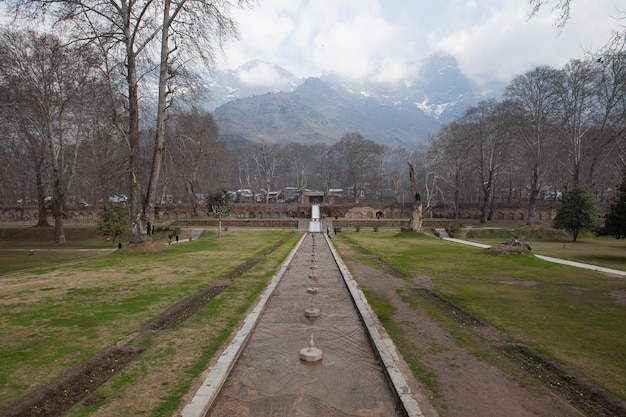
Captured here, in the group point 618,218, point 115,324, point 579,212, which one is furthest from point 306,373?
point 579,212

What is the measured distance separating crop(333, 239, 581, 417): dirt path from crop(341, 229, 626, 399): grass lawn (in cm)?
108

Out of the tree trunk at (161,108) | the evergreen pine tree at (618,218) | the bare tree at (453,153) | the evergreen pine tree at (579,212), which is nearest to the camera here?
the evergreen pine tree at (618,218)

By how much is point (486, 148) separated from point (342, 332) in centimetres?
4602

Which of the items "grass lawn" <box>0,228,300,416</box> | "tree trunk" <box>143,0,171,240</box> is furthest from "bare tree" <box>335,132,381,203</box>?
"grass lawn" <box>0,228,300,416</box>

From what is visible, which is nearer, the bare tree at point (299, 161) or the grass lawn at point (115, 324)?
the grass lawn at point (115, 324)

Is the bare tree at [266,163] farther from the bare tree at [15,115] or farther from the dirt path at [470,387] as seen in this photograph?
the dirt path at [470,387]

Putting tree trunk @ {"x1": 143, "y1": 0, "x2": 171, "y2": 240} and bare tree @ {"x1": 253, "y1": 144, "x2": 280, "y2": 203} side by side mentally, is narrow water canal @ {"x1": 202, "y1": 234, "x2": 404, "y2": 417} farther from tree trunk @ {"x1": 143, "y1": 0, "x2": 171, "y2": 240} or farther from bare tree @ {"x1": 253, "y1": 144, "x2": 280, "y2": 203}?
bare tree @ {"x1": 253, "y1": 144, "x2": 280, "y2": 203}

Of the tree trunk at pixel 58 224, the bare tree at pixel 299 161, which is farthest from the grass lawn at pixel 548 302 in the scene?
the bare tree at pixel 299 161

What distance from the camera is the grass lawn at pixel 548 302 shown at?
5.48 m

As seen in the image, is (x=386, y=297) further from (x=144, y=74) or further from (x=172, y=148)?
(x=172, y=148)

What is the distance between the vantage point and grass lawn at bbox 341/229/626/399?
5.48m

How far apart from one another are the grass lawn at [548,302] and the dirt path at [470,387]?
1.08 m

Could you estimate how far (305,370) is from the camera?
503 centimetres

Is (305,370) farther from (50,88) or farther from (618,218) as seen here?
(50,88)
